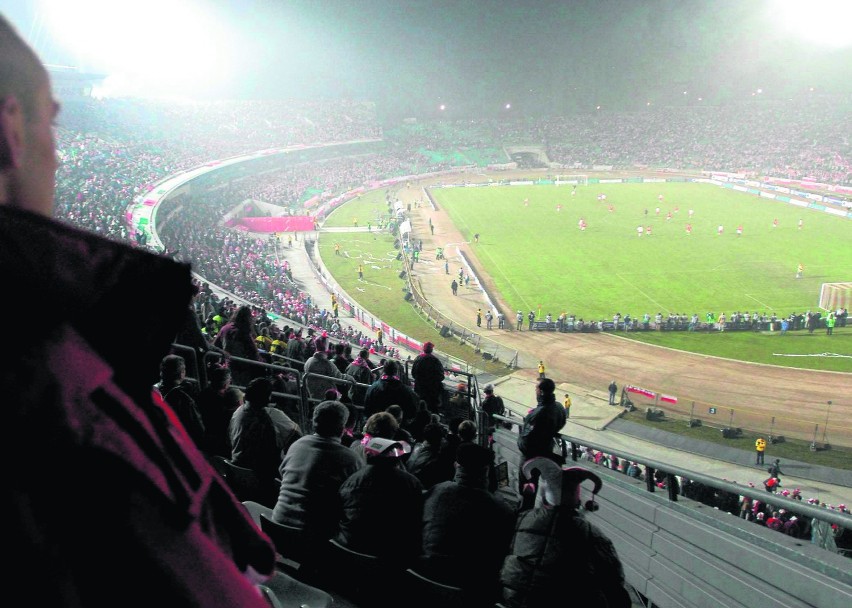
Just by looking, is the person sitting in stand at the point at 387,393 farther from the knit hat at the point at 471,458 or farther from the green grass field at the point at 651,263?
the green grass field at the point at 651,263

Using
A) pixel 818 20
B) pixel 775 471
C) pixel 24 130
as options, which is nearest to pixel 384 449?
pixel 24 130

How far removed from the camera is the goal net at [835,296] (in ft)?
104

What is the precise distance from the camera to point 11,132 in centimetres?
96

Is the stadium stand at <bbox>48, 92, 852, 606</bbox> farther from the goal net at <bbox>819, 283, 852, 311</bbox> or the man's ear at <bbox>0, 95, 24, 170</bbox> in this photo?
A: the goal net at <bbox>819, 283, 852, 311</bbox>

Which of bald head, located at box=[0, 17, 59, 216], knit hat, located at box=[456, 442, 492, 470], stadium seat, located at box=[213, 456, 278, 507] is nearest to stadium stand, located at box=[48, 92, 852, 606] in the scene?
bald head, located at box=[0, 17, 59, 216]

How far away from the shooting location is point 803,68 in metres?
97.2

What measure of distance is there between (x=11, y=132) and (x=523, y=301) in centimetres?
3323

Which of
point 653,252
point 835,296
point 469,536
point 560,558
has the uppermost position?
point 653,252

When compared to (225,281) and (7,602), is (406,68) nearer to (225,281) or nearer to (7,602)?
(225,281)

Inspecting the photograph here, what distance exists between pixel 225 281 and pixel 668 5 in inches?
3546

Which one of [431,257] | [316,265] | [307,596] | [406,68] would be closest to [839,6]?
[406,68]

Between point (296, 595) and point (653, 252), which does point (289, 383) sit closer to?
point (296, 595)

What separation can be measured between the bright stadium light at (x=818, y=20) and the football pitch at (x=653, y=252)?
38.9 metres

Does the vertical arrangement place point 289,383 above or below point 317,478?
below
